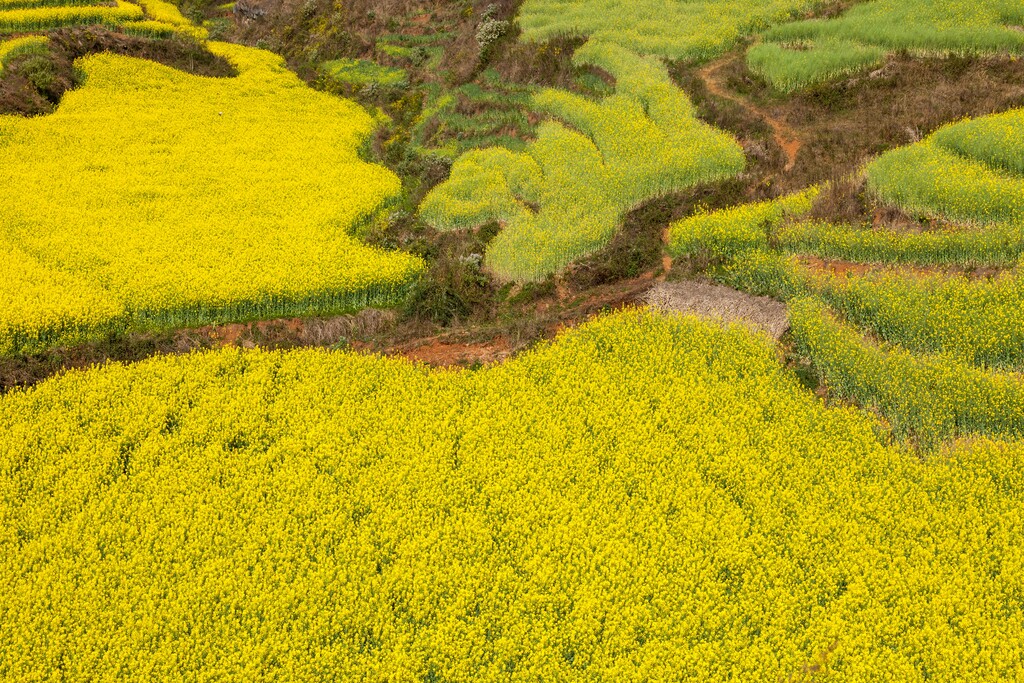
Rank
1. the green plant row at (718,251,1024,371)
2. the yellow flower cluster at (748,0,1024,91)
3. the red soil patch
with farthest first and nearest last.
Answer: the yellow flower cluster at (748,0,1024,91), the red soil patch, the green plant row at (718,251,1024,371)

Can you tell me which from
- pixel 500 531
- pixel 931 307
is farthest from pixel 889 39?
pixel 500 531

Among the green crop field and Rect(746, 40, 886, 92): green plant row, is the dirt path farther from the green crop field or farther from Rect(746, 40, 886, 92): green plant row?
Rect(746, 40, 886, 92): green plant row

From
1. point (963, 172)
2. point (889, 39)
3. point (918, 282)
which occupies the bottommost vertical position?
point (918, 282)

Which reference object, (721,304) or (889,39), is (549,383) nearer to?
(721,304)

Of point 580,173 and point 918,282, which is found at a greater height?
point 580,173

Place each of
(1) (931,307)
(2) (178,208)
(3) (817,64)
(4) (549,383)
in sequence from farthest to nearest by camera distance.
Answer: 1. (3) (817,64)
2. (2) (178,208)
3. (4) (549,383)
4. (1) (931,307)

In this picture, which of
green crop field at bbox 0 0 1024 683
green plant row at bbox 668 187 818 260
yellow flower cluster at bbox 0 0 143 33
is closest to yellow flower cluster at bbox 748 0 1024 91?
green crop field at bbox 0 0 1024 683
